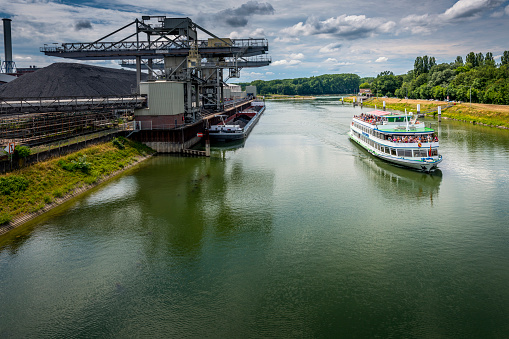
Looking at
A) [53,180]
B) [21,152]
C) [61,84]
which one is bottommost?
[53,180]

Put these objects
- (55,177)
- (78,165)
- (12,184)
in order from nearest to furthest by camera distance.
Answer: (12,184) < (55,177) < (78,165)

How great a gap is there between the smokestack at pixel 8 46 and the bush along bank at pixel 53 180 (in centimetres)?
9495

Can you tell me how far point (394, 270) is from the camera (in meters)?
16.0

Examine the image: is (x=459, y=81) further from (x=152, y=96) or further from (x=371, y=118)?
(x=152, y=96)

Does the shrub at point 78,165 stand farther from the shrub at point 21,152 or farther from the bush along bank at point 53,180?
the shrub at point 21,152

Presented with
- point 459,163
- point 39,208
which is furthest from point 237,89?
point 39,208

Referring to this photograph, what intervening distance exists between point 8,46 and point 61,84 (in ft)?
184

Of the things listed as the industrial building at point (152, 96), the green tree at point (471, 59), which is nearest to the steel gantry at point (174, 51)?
the industrial building at point (152, 96)

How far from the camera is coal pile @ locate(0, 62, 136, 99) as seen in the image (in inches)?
2768

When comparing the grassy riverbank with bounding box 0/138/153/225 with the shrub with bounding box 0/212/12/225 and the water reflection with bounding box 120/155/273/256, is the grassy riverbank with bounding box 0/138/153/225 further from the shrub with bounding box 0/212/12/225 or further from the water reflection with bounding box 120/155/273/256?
the water reflection with bounding box 120/155/273/256

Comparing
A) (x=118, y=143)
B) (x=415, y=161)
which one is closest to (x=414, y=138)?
(x=415, y=161)

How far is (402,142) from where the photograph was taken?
35375mm

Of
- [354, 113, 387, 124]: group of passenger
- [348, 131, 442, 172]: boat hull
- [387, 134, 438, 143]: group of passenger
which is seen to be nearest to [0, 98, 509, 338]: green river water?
[348, 131, 442, 172]: boat hull

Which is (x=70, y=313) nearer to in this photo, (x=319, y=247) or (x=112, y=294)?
(x=112, y=294)
